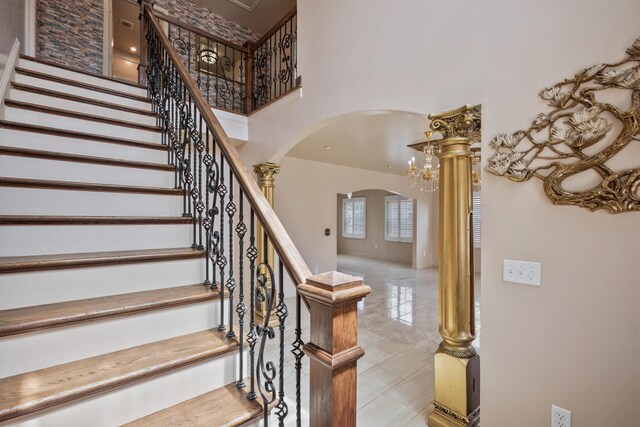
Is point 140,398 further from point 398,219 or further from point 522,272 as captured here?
point 398,219

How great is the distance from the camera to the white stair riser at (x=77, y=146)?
2002mm

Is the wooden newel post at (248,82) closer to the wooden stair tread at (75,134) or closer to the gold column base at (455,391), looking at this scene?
the wooden stair tread at (75,134)

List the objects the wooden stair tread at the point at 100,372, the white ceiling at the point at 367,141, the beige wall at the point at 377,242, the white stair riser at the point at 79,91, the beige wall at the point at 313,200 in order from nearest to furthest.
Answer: the wooden stair tread at the point at 100,372 → the white stair riser at the point at 79,91 → the white ceiling at the point at 367,141 → the beige wall at the point at 313,200 → the beige wall at the point at 377,242

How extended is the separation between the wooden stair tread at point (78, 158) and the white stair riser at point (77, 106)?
2.39ft

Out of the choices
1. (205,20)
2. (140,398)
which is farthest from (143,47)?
(140,398)

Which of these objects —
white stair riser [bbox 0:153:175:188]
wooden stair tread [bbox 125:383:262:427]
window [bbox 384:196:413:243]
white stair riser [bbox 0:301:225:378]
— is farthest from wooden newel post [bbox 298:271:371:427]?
window [bbox 384:196:413:243]

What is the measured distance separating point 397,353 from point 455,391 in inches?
51.6

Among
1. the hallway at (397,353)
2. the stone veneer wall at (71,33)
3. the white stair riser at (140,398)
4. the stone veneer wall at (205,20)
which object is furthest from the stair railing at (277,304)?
the stone veneer wall at (71,33)

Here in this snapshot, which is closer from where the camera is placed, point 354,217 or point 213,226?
point 213,226

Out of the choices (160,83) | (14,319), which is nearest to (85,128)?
(160,83)

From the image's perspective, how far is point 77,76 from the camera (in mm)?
2914

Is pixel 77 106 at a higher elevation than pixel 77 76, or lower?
lower

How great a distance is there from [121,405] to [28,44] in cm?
450

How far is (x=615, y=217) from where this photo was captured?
4.58ft
